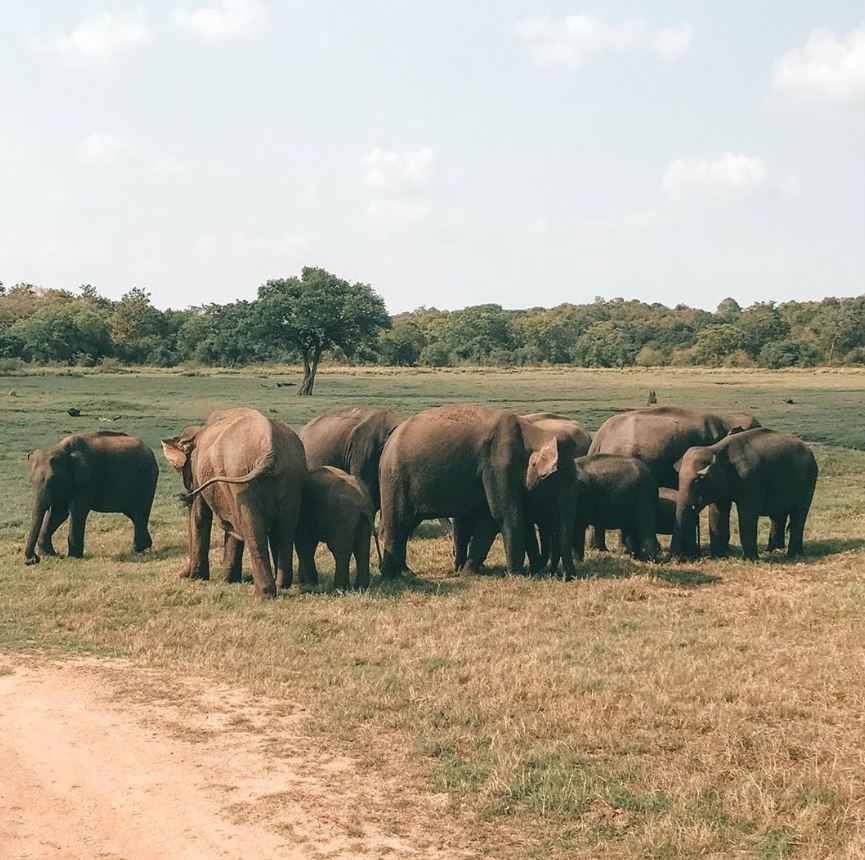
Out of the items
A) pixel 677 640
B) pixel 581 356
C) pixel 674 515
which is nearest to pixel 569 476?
pixel 674 515

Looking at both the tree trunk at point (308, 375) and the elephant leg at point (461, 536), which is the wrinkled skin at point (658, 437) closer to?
the elephant leg at point (461, 536)

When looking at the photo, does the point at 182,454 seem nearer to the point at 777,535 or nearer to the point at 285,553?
the point at 285,553

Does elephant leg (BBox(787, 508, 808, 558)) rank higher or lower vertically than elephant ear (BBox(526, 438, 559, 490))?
lower

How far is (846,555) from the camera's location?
1586 cm

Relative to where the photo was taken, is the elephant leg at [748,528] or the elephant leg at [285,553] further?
the elephant leg at [748,528]

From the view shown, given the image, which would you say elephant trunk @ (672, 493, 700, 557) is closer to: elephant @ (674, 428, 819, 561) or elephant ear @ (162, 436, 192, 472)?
elephant @ (674, 428, 819, 561)

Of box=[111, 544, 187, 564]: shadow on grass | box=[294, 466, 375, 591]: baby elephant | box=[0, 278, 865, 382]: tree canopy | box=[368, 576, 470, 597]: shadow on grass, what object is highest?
box=[0, 278, 865, 382]: tree canopy

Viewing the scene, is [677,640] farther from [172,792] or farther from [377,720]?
[172,792]

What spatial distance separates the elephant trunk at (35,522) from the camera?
15414 mm

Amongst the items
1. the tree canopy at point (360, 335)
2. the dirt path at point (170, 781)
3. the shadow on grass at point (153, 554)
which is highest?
the tree canopy at point (360, 335)

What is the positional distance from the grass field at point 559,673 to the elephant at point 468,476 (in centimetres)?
65

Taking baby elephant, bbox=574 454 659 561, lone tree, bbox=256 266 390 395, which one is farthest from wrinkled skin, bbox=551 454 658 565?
lone tree, bbox=256 266 390 395

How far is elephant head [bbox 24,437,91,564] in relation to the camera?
613 inches

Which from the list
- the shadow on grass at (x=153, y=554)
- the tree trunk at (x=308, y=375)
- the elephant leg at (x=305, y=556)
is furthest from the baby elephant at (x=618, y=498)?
the tree trunk at (x=308, y=375)
